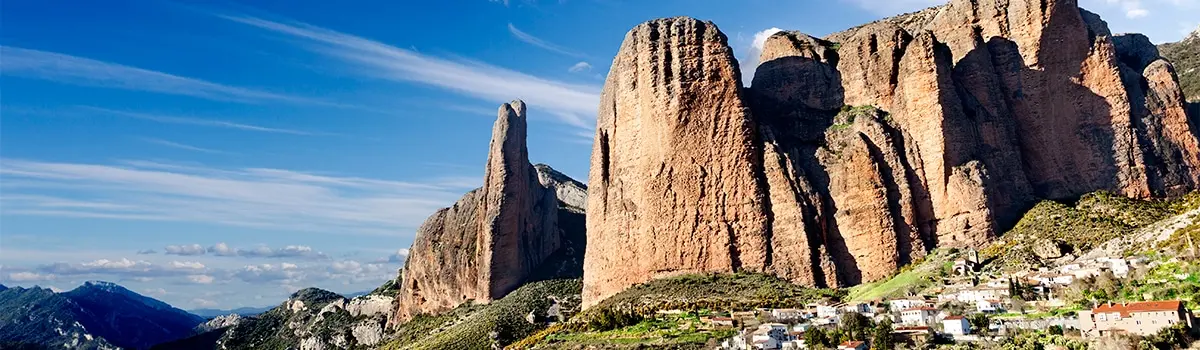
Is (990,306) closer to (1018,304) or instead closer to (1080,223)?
(1018,304)

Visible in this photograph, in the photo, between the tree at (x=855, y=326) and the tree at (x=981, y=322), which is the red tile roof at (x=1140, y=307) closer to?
the tree at (x=981, y=322)

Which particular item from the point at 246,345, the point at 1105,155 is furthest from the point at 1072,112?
the point at 246,345

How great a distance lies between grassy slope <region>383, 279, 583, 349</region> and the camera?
3944 inches

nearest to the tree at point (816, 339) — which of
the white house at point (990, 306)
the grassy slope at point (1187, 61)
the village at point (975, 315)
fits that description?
the village at point (975, 315)

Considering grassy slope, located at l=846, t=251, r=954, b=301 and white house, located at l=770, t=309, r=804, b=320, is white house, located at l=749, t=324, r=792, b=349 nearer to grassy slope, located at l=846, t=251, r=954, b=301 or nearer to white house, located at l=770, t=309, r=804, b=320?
white house, located at l=770, t=309, r=804, b=320

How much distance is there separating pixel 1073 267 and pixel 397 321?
9611cm

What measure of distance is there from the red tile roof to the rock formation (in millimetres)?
24142

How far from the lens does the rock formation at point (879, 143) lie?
266 ft

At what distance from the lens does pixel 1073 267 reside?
214 feet

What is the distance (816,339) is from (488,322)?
52.6 m

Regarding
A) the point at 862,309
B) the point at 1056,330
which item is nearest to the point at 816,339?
the point at 862,309

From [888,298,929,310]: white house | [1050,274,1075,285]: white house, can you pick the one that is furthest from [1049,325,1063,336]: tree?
[888,298,929,310]: white house

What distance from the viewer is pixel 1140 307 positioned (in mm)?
51562

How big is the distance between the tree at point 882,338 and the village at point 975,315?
0.06 m
